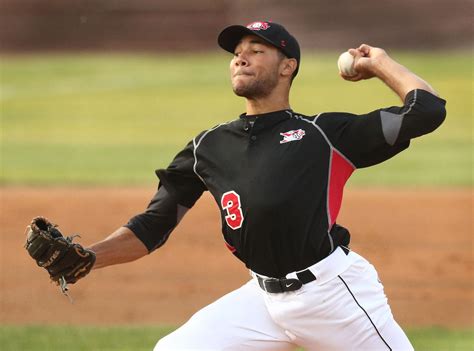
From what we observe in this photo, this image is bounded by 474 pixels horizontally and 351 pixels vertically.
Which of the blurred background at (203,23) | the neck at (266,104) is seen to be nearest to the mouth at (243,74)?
the neck at (266,104)

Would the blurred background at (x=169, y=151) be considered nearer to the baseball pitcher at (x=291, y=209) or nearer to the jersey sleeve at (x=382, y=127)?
the baseball pitcher at (x=291, y=209)

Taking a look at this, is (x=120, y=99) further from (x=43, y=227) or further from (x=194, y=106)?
(x=43, y=227)

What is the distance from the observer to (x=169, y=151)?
16.1m

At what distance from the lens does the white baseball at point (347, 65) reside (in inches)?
168

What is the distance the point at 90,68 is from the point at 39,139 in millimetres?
10230

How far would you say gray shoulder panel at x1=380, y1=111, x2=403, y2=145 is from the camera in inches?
157

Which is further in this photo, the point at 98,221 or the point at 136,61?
the point at 136,61

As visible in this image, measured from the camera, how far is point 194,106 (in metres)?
21.8

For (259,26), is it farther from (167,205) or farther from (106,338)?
(106,338)

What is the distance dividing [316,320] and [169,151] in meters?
12.2

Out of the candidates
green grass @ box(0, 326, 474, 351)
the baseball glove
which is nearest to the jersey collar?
the baseball glove

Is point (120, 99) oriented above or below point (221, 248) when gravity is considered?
above

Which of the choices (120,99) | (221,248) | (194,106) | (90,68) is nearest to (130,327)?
(221,248)

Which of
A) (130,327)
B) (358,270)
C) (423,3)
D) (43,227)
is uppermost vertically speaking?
(423,3)
